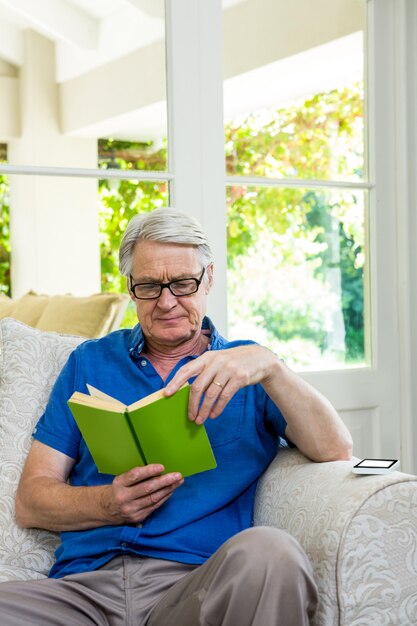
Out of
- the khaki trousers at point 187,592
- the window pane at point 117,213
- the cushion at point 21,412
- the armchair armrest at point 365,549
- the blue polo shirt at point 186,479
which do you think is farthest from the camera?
the window pane at point 117,213

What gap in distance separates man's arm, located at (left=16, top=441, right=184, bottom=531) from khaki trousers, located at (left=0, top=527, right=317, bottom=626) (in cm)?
11

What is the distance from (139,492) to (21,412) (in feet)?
1.49

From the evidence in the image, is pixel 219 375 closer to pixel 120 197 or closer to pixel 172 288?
pixel 172 288

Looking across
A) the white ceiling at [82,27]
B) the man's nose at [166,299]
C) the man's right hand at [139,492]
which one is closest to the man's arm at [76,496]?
the man's right hand at [139,492]

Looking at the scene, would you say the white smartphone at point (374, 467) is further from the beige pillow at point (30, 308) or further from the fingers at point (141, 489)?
the beige pillow at point (30, 308)

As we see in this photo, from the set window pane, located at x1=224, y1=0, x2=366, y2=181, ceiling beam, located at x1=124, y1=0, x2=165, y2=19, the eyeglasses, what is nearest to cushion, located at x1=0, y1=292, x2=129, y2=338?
the eyeglasses

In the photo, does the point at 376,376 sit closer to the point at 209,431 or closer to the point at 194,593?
the point at 209,431

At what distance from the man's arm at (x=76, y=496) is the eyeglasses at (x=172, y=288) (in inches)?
15.3

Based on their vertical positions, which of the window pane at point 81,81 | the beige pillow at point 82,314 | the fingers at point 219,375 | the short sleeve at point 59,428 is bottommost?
the short sleeve at point 59,428

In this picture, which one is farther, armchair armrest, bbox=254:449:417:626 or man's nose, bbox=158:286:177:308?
man's nose, bbox=158:286:177:308

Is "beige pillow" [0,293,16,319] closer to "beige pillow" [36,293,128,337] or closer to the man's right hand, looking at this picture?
"beige pillow" [36,293,128,337]

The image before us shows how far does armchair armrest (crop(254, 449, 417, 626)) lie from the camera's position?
1.46 meters

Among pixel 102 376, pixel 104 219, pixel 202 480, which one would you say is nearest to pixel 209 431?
pixel 202 480

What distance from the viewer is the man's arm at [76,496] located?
1.63 metres
